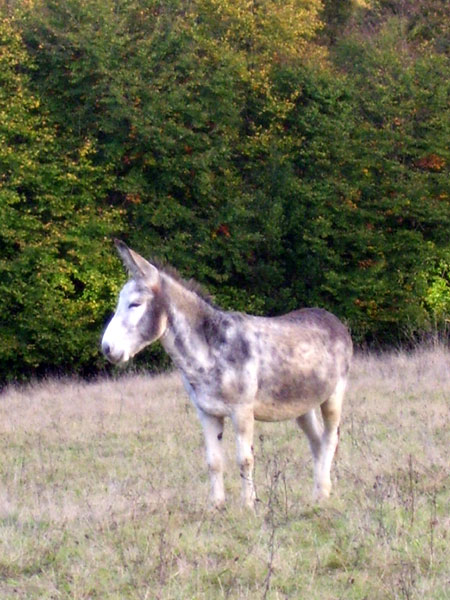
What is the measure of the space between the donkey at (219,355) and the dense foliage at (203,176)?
525 inches

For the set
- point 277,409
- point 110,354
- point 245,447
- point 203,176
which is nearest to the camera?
point 110,354

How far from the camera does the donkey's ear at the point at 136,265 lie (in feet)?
25.6

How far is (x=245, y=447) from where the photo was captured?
26.0 ft

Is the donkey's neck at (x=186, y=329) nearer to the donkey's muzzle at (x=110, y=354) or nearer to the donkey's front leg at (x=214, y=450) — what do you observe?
the donkey's front leg at (x=214, y=450)

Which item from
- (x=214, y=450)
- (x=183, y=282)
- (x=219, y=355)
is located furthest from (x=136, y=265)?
(x=214, y=450)

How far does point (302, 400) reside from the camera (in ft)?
27.7

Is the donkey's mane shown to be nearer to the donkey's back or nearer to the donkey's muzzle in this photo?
the donkey's back

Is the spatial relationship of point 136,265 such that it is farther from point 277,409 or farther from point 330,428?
point 330,428

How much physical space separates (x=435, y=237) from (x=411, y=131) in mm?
2565

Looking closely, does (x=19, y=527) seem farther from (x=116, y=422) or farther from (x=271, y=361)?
(x=116, y=422)

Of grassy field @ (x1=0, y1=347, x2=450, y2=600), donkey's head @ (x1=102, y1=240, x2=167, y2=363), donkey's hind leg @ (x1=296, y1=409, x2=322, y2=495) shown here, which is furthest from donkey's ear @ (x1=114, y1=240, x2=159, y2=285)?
donkey's hind leg @ (x1=296, y1=409, x2=322, y2=495)

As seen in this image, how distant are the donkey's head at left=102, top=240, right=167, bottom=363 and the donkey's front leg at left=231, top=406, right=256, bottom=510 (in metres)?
0.92

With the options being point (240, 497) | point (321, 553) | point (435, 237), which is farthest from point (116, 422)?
point (435, 237)

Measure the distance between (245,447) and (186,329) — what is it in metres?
1.07
